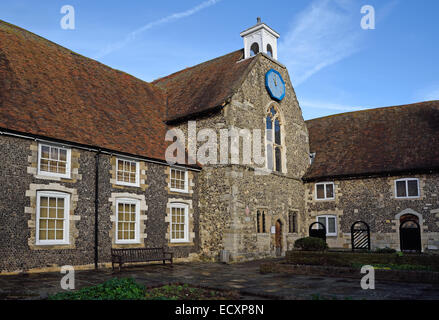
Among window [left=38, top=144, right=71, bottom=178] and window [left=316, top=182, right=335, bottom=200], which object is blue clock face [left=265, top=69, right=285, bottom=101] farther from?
window [left=38, top=144, right=71, bottom=178]

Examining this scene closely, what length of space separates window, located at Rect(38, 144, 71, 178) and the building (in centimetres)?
4

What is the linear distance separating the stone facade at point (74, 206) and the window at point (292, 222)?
803cm

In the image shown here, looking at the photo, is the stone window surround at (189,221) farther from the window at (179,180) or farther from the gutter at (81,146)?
the gutter at (81,146)

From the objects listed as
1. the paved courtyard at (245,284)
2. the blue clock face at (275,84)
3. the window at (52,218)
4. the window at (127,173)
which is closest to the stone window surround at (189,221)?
the window at (127,173)

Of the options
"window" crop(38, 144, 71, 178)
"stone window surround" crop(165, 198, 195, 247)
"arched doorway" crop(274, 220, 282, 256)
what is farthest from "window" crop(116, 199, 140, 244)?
"arched doorway" crop(274, 220, 282, 256)

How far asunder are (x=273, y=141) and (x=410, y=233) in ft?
31.9

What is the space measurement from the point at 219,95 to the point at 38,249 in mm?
12252

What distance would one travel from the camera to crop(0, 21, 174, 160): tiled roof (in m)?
16.0

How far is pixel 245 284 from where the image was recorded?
12.3 meters

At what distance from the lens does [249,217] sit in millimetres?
21359

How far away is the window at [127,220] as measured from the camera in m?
17.4
